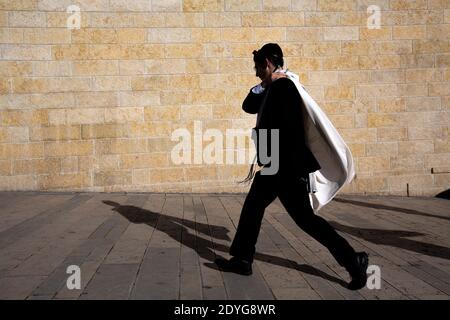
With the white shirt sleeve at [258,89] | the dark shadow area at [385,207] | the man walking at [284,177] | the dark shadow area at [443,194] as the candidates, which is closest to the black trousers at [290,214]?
the man walking at [284,177]

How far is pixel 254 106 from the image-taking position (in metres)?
3.49

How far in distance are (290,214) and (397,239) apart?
2.13m

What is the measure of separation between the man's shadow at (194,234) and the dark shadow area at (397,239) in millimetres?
1400

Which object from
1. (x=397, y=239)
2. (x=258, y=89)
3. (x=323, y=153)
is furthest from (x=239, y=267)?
(x=397, y=239)

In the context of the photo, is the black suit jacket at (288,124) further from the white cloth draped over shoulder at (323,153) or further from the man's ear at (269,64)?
the man's ear at (269,64)

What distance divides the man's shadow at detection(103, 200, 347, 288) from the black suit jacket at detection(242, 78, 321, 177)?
35.3 inches

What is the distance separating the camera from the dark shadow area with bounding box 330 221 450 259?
14.1 feet

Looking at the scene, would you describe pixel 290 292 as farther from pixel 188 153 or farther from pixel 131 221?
pixel 188 153

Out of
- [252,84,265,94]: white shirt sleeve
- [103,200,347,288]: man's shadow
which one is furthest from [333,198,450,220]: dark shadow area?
[252,84,265,94]: white shirt sleeve

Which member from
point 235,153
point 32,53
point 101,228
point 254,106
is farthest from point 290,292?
point 32,53

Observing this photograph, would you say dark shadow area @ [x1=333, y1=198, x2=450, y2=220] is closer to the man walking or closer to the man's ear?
the man walking
